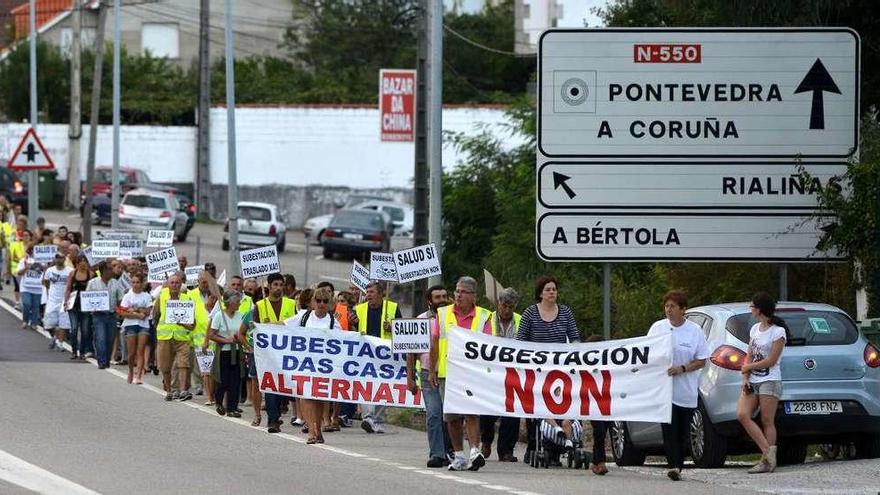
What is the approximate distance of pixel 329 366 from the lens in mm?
19281

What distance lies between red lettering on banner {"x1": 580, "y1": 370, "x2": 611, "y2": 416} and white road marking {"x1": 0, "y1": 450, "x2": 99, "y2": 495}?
4630 millimetres

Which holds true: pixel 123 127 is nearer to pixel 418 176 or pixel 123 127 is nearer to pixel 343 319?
pixel 418 176

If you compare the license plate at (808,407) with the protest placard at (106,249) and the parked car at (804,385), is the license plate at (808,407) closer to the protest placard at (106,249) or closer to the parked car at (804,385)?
the parked car at (804,385)

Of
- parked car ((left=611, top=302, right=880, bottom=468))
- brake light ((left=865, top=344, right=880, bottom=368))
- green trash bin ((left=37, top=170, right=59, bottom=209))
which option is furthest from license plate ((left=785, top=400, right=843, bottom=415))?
green trash bin ((left=37, top=170, right=59, bottom=209))

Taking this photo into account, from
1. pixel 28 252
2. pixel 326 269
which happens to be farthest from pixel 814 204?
pixel 326 269

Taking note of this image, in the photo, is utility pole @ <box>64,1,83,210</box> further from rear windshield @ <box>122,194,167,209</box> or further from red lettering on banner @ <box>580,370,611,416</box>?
red lettering on banner @ <box>580,370,611,416</box>

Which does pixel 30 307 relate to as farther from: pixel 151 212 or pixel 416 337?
pixel 151 212

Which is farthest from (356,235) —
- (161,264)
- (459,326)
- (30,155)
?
(459,326)

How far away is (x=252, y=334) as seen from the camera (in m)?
19.6

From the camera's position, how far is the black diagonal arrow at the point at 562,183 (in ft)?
63.5

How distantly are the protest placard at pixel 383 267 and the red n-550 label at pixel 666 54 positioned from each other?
4043mm

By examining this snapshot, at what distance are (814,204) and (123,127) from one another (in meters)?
48.0

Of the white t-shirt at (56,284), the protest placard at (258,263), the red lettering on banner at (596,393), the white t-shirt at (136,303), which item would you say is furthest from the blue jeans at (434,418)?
the white t-shirt at (56,284)

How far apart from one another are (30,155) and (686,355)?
23502 millimetres
